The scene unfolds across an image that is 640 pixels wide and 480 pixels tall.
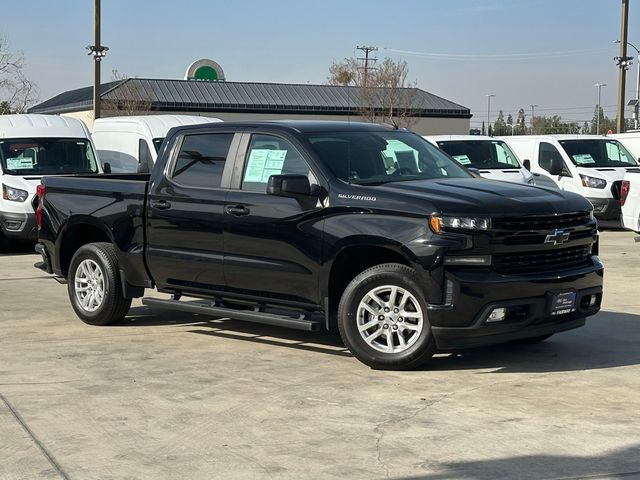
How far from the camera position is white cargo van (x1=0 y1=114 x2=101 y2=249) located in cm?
1603

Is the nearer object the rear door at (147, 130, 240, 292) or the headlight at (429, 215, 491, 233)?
the headlight at (429, 215, 491, 233)

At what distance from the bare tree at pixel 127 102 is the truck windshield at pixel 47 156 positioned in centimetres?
3838

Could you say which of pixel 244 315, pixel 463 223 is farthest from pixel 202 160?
pixel 463 223

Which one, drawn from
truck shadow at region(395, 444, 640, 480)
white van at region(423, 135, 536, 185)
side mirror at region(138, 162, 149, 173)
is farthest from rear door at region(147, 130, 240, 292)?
white van at region(423, 135, 536, 185)

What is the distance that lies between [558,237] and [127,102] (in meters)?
50.8

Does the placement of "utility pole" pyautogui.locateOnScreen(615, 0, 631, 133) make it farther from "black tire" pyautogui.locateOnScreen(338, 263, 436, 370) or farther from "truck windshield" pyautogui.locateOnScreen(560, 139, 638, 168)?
"black tire" pyautogui.locateOnScreen(338, 263, 436, 370)

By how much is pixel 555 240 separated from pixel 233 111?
55.3 m

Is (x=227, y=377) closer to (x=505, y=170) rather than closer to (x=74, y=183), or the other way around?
(x=74, y=183)

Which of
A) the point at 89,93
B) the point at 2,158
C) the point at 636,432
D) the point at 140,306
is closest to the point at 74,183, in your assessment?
the point at 140,306

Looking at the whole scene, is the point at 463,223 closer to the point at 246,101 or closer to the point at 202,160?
the point at 202,160

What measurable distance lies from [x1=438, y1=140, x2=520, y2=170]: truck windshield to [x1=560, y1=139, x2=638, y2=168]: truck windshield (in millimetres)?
1433

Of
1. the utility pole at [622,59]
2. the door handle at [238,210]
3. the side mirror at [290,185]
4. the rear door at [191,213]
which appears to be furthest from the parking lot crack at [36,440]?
the utility pole at [622,59]

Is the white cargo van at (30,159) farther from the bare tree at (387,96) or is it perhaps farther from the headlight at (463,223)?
the bare tree at (387,96)

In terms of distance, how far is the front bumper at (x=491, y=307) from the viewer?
280 inches
